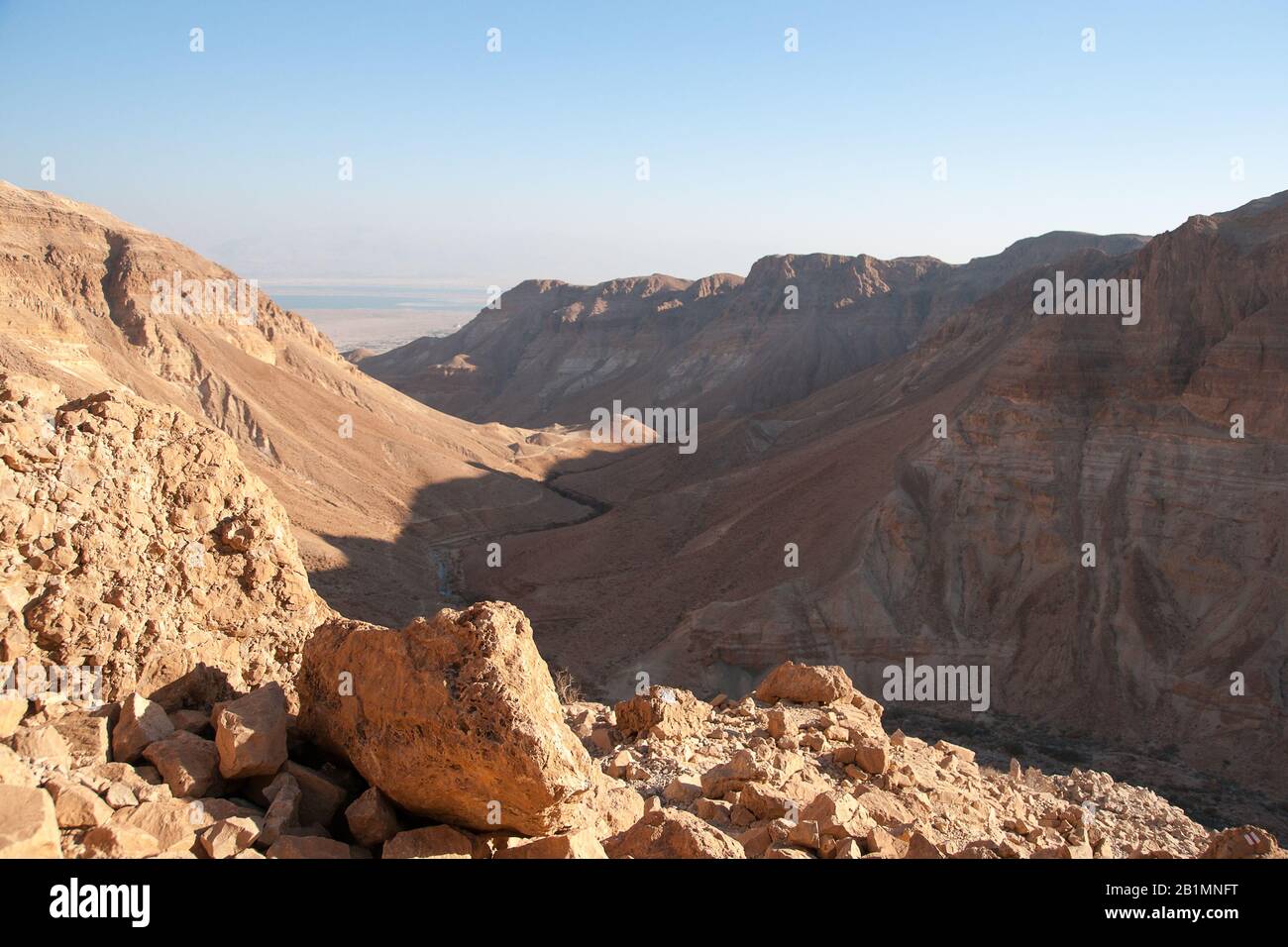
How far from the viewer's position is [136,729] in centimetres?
564

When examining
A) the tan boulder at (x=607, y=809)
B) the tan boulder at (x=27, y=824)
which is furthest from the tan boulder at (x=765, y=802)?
the tan boulder at (x=27, y=824)

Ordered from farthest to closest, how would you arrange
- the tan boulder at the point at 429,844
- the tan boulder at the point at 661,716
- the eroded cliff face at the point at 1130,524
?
the eroded cliff face at the point at 1130,524 < the tan boulder at the point at 661,716 < the tan boulder at the point at 429,844

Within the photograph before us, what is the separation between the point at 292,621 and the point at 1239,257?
3310 cm

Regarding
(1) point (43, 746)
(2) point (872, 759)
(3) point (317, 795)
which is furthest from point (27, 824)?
(2) point (872, 759)

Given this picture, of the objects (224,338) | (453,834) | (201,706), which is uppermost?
(224,338)

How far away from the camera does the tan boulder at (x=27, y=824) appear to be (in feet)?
13.6

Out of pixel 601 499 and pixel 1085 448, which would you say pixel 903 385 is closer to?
pixel 601 499

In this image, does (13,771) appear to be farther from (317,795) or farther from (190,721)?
(317,795)

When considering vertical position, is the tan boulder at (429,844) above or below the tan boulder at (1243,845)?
above

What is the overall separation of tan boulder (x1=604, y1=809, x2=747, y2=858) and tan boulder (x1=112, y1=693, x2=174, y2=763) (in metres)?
2.95

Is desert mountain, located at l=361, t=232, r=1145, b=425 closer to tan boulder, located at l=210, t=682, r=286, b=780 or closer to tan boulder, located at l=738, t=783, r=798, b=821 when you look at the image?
tan boulder, located at l=738, t=783, r=798, b=821

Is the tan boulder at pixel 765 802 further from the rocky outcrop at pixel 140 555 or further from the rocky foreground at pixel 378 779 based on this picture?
the rocky outcrop at pixel 140 555

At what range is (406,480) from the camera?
48.8 metres

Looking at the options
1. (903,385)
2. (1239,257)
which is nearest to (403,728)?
(1239,257)
